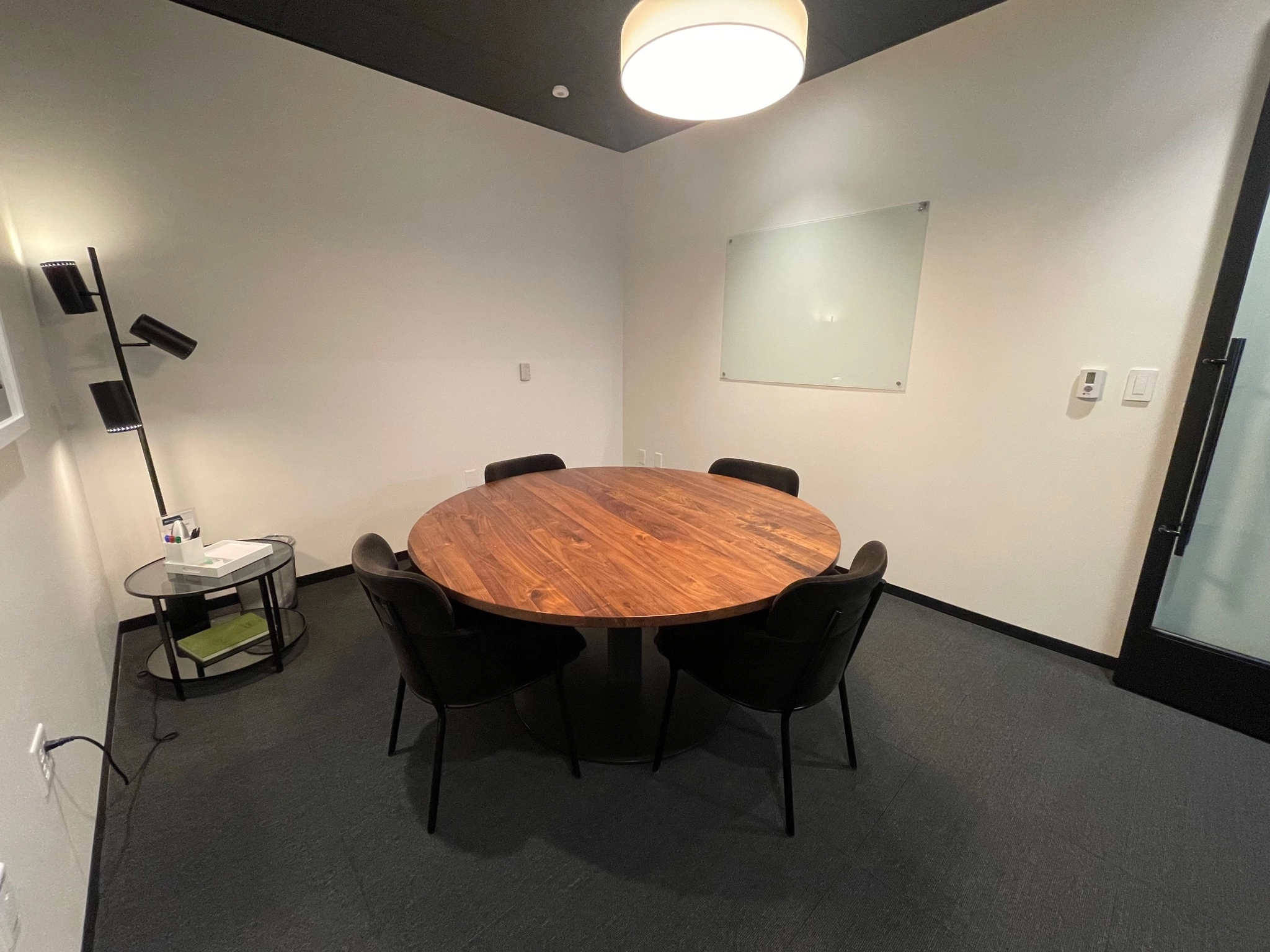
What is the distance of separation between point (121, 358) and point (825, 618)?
9.30ft

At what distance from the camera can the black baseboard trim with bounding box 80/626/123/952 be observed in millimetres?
1153

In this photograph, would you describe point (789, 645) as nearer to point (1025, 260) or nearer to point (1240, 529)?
point (1240, 529)

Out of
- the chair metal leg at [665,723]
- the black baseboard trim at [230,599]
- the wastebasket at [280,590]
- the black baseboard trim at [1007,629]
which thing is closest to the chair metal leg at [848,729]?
the chair metal leg at [665,723]

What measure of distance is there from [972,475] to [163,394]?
3903 millimetres

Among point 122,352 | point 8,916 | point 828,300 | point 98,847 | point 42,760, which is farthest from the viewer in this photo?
point 828,300

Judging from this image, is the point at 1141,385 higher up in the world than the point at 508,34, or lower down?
lower down

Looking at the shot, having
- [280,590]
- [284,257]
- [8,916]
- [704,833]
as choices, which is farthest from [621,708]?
[284,257]

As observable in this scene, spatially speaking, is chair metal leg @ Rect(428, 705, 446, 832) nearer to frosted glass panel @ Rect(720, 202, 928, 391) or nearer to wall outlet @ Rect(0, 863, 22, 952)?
wall outlet @ Rect(0, 863, 22, 952)

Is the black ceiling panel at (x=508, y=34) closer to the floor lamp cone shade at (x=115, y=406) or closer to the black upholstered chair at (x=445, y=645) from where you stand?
the floor lamp cone shade at (x=115, y=406)

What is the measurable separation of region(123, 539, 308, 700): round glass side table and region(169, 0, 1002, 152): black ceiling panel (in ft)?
7.95

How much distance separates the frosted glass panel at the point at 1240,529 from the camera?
5.63ft

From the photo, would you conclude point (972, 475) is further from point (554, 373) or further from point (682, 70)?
point (554, 373)

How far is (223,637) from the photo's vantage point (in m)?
2.13

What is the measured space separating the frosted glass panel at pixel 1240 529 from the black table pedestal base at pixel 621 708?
189 cm
